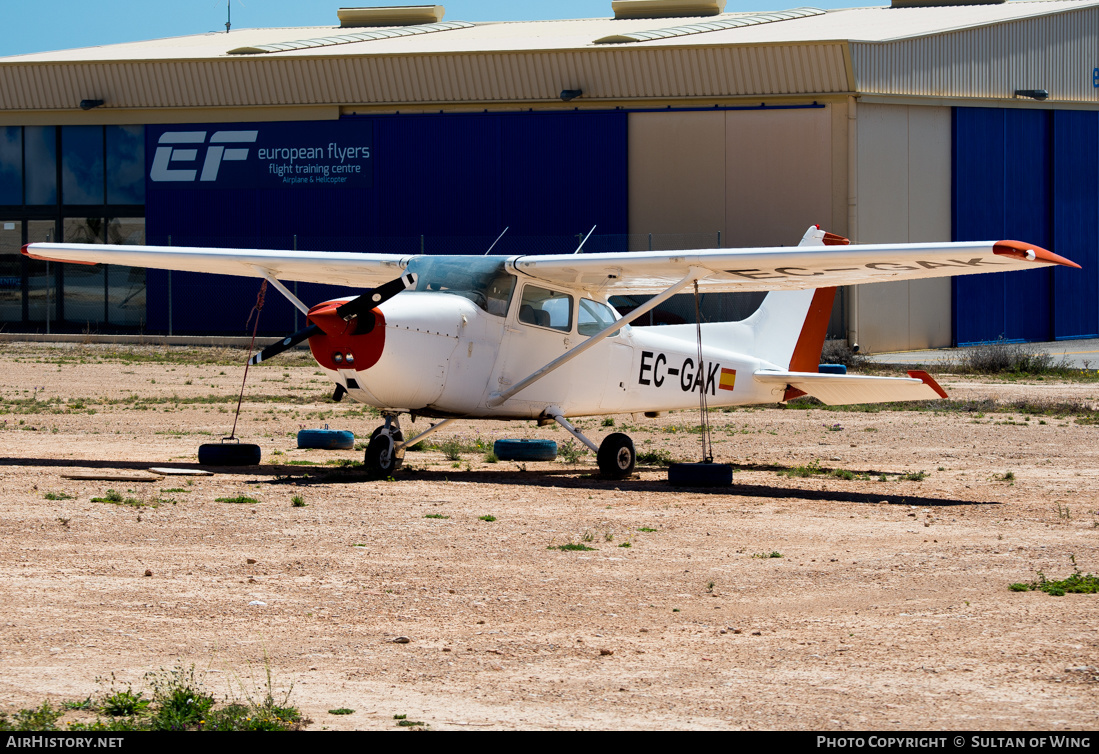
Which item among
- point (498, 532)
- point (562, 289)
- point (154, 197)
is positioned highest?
point (154, 197)

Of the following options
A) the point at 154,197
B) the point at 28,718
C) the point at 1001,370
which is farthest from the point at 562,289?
the point at 154,197

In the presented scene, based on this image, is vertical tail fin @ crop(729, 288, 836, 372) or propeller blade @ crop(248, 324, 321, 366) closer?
propeller blade @ crop(248, 324, 321, 366)

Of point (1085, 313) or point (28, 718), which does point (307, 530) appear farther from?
point (1085, 313)

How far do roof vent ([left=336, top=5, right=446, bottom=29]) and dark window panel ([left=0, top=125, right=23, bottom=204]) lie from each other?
13.4 meters

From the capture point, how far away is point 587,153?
34375mm

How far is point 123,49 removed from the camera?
143 ft

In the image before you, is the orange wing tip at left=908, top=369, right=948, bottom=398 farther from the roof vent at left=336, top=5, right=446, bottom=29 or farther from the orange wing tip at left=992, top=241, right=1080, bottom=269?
the roof vent at left=336, top=5, right=446, bottom=29

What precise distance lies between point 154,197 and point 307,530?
30369 millimetres

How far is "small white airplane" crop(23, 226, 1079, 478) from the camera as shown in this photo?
12.5 m

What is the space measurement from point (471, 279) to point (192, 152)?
26027mm

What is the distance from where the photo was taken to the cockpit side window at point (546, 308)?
1424cm

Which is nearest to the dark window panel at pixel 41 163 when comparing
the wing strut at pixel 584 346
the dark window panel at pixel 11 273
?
the dark window panel at pixel 11 273

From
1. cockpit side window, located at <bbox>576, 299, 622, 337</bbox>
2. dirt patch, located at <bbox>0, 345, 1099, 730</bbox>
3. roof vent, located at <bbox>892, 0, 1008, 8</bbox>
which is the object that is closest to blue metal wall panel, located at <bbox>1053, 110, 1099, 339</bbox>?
roof vent, located at <bbox>892, 0, 1008, 8</bbox>

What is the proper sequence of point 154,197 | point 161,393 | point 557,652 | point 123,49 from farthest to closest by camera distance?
point 123,49 → point 154,197 → point 161,393 → point 557,652
